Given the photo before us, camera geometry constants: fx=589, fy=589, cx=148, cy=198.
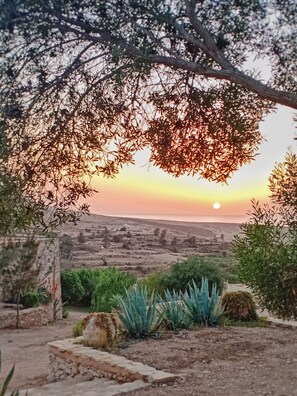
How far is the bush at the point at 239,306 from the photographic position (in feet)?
42.5

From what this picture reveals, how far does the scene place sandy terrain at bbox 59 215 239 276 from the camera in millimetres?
33438

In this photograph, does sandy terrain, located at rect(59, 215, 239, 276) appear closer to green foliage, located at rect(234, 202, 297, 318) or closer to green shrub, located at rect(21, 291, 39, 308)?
green shrub, located at rect(21, 291, 39, 308)

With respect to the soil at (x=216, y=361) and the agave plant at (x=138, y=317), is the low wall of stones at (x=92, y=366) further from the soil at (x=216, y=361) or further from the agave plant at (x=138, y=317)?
the agave plant at (x=138, y=317)

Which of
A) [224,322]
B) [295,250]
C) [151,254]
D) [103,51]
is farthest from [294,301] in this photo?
[151,254]

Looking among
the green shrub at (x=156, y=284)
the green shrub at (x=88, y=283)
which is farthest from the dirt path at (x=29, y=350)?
the green shrub at (x=88, y=283)

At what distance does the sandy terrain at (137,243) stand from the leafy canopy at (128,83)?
2139 cm

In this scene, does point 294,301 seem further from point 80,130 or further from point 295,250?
point 80,130

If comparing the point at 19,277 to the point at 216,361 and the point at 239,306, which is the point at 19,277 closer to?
the point at 239,306

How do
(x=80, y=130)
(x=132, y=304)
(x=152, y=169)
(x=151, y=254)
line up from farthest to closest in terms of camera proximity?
1. (x=151, y=254)
2. (x=132, y=304)
3. (x=152, y=169)
4. (x=80, y=130)

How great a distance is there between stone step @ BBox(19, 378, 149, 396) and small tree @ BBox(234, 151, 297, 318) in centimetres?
368

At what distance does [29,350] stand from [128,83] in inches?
406

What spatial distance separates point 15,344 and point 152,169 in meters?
10.3

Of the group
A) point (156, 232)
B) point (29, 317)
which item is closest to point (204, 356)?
point (29, 317)

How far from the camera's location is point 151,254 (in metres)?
39.0
